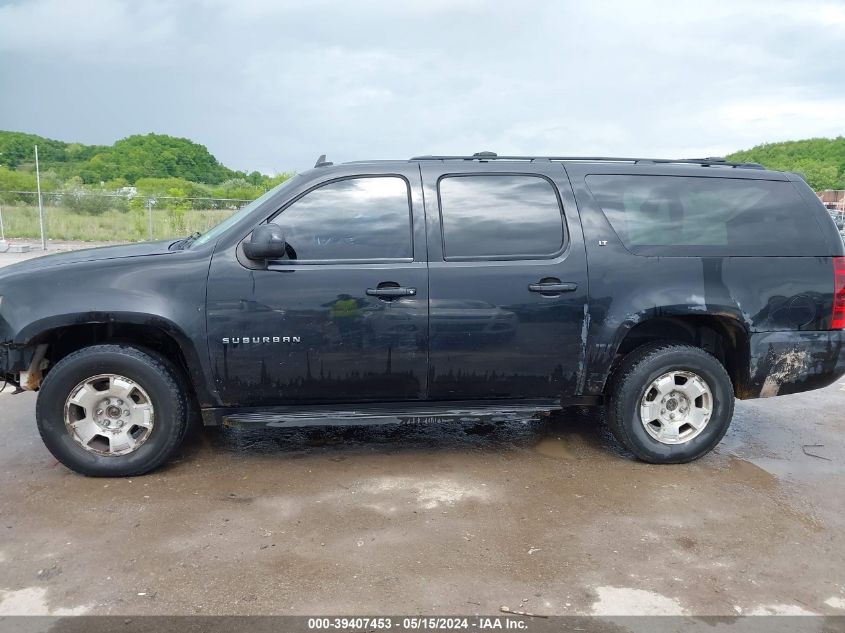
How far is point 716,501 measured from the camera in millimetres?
3721

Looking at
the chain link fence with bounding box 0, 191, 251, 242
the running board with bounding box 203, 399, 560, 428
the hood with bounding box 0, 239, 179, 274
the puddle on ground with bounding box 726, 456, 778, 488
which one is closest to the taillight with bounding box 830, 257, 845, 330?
the puddle on ground with bounding box 726, 456, 778, 488

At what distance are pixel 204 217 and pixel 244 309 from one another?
20839mm

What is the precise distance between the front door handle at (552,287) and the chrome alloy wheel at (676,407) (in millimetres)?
847

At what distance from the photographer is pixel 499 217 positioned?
13.2 feet

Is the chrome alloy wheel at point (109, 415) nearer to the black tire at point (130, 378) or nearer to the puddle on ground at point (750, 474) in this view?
the black tire at point (130, 378)

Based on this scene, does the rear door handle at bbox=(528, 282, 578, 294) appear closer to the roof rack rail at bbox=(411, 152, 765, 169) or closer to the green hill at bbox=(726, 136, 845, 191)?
the roof rack rail at bbox=(411, 152, 765, 169)

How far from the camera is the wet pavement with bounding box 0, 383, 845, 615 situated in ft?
9.00

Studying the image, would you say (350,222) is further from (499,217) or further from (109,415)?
(109,415)

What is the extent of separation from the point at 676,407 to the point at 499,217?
1686mm

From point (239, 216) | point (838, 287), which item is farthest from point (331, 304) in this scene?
point (838, 287)

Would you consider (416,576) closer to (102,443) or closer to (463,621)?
(463,621)

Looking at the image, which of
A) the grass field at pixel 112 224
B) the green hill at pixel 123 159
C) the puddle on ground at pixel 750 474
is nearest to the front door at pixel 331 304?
the puddle on ground at pixel 750 474

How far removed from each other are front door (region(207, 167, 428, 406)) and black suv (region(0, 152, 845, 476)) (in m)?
0.01

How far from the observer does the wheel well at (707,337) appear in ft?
13.8
